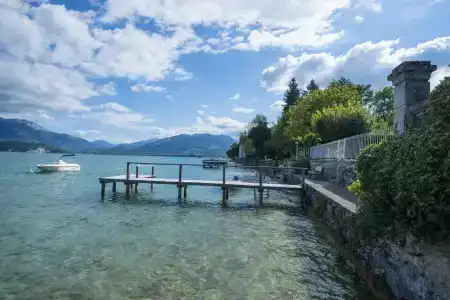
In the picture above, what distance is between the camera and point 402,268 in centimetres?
542

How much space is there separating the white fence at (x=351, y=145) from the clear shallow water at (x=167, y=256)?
372cm

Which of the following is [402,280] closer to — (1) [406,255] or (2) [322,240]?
(1) [406,255]

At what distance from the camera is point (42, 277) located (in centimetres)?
768

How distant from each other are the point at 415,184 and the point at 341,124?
23910 mm

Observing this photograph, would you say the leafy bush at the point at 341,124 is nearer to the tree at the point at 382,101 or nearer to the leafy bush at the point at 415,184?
the leafy bush at the point at 415,184

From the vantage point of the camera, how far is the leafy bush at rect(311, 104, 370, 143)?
27031 millimetres

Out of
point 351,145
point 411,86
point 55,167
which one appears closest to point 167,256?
point 411,86

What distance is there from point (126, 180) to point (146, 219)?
8.46m

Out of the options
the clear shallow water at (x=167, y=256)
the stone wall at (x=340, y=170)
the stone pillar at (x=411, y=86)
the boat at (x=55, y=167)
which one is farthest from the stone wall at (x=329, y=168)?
the boat at (x=55, y=167)

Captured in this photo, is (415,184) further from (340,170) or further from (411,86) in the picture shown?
(340,170)

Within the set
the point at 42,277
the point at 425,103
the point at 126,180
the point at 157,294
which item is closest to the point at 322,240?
the point at 425,103

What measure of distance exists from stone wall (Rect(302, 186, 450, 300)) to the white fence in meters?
3.36

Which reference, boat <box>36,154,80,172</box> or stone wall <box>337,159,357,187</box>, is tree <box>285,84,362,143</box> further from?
boat <box>36,154,80,172</box>

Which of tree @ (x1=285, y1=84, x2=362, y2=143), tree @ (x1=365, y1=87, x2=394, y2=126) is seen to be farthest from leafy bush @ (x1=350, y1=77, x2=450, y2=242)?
tree @ (x1=365, y1=87, x2=394, y2=126)
